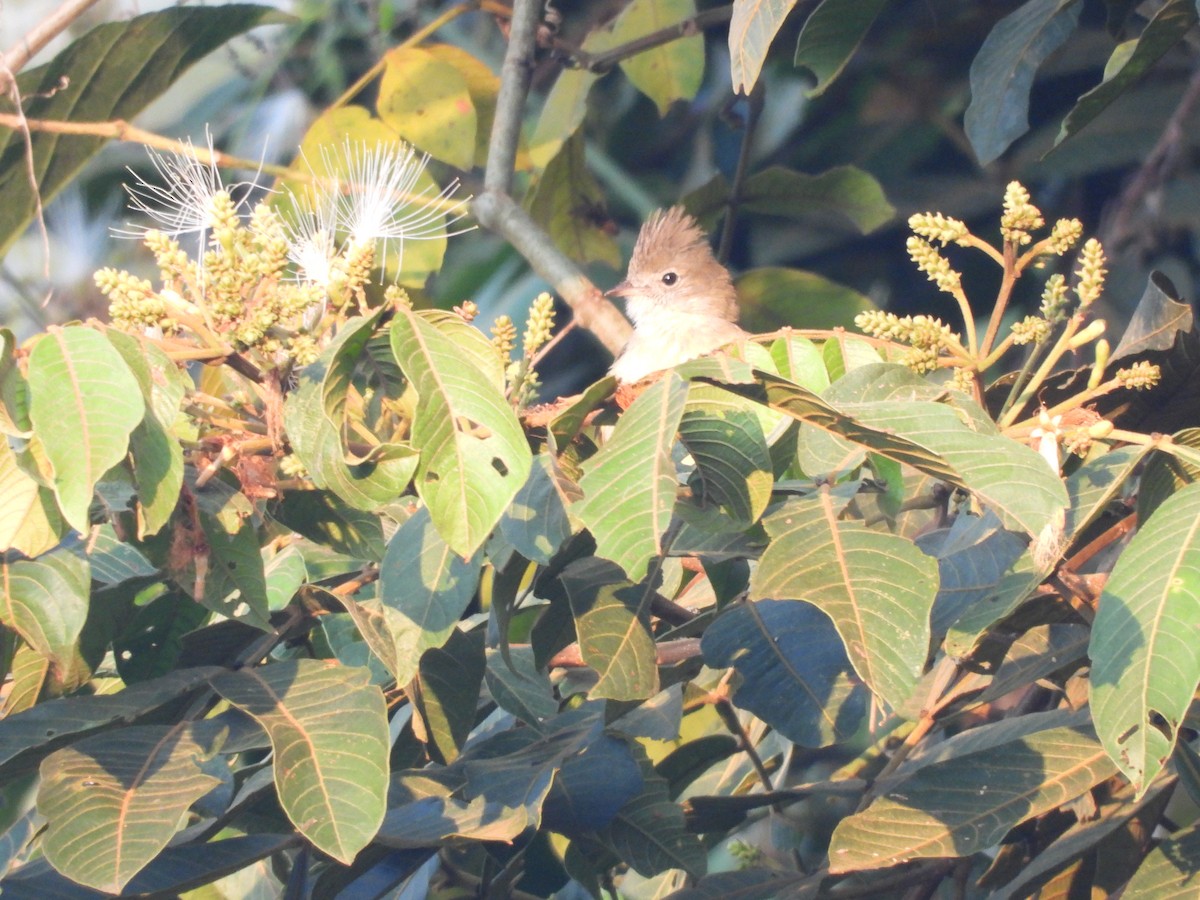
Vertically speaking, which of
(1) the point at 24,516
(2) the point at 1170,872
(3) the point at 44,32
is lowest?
(2) the point at 1170,872

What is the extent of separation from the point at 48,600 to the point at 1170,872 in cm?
134

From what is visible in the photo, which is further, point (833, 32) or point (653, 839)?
point (833, 32)

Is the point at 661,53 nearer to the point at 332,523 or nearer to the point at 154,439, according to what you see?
the point at 332,523

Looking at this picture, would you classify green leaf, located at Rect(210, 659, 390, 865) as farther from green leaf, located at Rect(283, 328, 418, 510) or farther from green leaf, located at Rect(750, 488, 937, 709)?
green leaf, located at Rect(750, 488, 937, 709)

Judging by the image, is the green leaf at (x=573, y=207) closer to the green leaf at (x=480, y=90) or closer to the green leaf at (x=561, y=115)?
the green leaf at (x=561, y=115)

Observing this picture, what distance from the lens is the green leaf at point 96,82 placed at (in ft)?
10.1

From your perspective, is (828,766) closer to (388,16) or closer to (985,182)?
(985,182)

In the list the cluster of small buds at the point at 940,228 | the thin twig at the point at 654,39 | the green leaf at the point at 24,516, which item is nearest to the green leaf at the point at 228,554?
the green leaf at the point at 24,516

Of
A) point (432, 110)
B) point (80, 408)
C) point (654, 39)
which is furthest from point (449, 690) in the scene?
point (654, 39)

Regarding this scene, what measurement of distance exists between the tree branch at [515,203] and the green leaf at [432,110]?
19 cm

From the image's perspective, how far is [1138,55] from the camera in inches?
83.6

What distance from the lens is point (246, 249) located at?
1524mm

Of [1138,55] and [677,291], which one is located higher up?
[1138,55]

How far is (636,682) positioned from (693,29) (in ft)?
7.58
